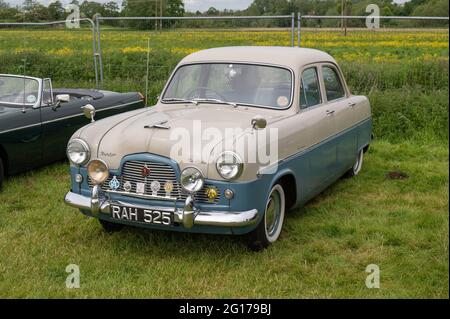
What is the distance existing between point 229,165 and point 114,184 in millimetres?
934

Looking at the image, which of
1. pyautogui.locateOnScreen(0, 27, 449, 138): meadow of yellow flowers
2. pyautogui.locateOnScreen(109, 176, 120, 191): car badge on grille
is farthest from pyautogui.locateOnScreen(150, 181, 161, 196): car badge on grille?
pyautogui.locateOnScreen(0, 27, 449, 138): meadow of yellow flowers

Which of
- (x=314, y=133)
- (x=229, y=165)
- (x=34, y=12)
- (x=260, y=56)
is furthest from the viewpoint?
(x=34, y=12)

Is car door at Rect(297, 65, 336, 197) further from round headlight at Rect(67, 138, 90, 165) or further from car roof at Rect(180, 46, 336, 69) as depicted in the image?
round headlight at Rect(67, 138, 90, 165)

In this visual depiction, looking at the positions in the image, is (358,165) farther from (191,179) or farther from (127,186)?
(127,186)

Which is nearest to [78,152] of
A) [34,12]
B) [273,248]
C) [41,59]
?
[273,248]

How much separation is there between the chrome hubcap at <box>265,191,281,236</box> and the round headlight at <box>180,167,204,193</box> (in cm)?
72

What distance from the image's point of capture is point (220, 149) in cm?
389

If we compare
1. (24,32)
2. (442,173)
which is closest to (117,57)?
(24,32)

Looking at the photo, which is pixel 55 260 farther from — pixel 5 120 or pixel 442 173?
pixel 442 173

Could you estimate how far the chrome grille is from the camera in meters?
3.93

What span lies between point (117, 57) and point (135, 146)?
10188 millimetres

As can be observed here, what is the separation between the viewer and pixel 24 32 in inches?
518

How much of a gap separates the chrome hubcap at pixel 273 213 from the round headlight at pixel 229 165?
2.07 ft

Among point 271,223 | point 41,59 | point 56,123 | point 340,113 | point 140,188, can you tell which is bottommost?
point 271,223
